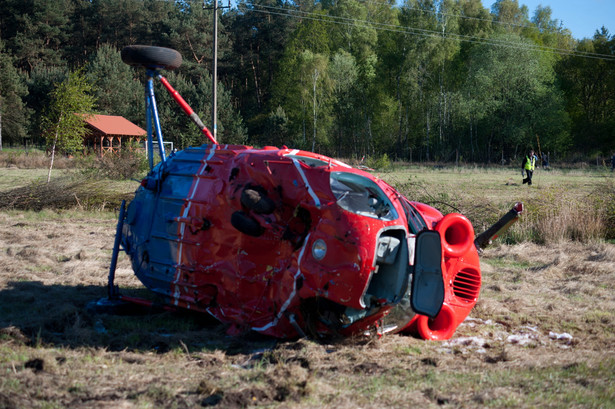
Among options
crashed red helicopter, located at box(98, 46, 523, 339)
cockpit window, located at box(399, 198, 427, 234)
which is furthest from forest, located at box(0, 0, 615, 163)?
cockpit window, located at box(399, 198, 427, 234)

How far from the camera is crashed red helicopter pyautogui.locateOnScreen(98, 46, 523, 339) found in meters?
4.99

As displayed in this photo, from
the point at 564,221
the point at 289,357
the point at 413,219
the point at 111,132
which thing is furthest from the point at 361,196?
the point at 111,132

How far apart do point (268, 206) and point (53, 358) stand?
2.24 m

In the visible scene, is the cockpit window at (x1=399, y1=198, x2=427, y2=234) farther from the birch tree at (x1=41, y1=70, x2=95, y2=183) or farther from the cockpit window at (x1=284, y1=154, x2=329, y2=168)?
the birch tree at (x1=41, y1=70, x2=95, y2=183)

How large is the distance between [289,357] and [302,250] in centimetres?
94

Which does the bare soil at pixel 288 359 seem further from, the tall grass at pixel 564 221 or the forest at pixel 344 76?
the forest at pixel 344 76

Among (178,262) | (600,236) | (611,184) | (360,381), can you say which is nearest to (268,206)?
(178,262)

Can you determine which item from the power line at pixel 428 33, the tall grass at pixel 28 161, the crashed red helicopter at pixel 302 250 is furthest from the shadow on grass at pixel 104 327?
the power line at pixel 428 33

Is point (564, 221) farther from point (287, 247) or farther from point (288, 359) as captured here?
point (288, 359)

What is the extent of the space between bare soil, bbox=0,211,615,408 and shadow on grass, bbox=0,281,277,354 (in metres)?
0.02

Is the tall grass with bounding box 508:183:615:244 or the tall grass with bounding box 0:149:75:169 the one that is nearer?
the tall grass with bounding box 508:183:615:244

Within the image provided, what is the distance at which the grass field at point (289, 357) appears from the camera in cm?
414

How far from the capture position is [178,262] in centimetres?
600

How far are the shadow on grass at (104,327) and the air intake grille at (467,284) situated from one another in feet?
6.20
